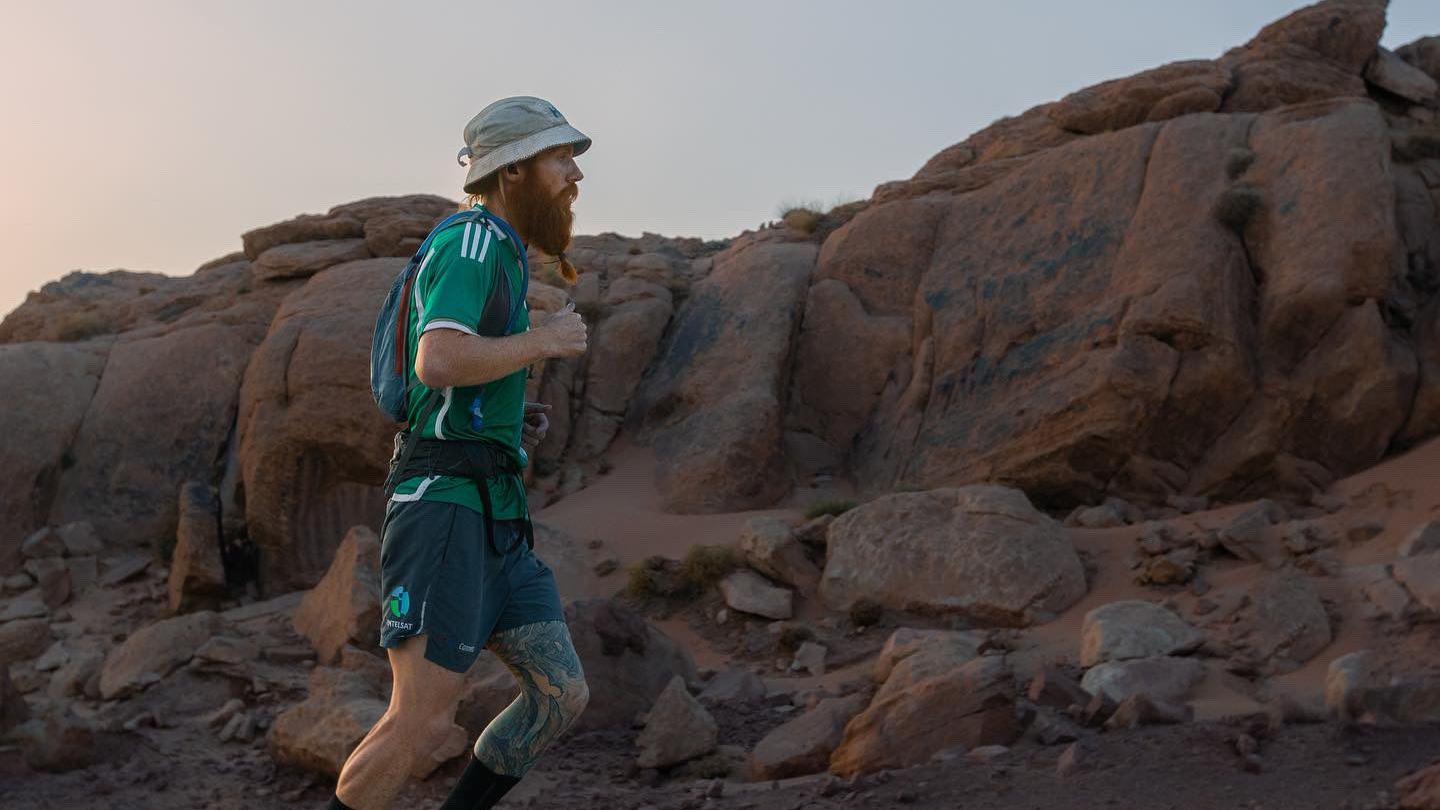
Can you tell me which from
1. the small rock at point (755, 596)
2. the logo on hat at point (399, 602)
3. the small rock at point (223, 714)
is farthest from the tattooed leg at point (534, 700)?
the small rock at point (755, 596)

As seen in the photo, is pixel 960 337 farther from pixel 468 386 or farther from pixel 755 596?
pixel 468 386

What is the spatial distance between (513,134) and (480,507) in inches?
39.9

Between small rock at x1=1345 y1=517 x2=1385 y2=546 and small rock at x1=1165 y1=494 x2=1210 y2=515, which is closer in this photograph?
small rock at x1=1345 y1=517 x2=1385 y2=546

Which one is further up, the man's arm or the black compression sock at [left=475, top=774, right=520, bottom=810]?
the man's arm

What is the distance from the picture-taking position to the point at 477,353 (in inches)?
131

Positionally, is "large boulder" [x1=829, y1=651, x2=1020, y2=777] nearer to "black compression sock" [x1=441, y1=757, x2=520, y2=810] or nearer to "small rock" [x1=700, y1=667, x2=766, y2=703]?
"small rock" [x1=700, y1=667, x2=766, y2=703]

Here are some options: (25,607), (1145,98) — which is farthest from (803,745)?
(1145,98)

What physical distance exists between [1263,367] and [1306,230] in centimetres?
128

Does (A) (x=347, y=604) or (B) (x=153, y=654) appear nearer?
(B) (x=153, y=654)

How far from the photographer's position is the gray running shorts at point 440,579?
3.36 metres

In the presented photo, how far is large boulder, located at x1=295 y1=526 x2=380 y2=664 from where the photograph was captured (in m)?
9.64

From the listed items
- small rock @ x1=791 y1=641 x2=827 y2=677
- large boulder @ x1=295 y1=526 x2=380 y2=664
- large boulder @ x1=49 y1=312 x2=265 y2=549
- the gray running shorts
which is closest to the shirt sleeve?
the gray running shorts

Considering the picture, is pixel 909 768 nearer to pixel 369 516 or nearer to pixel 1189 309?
pixel 1189 309

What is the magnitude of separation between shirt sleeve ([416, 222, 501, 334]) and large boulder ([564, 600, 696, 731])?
15.0ft
